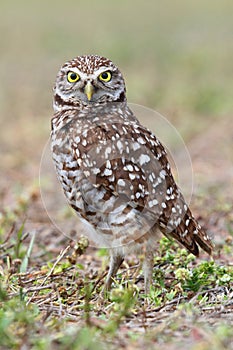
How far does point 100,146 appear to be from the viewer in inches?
174

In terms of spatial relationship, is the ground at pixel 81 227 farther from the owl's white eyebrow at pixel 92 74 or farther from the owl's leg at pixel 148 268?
the owl's white eyebrow at pixel 92 74

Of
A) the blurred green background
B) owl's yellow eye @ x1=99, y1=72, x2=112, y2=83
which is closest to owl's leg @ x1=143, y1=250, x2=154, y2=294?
owl's yellow eye @ x1=99, y1=72, x2=112, y2=83

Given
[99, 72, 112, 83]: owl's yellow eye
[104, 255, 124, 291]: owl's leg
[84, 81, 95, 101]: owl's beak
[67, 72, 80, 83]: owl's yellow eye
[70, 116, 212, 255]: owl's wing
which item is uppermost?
[99, 72, 112, 83]: owl's yellow eye

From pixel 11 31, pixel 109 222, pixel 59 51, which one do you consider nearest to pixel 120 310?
pixel 109 222

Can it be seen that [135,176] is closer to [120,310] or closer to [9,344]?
[120,310]

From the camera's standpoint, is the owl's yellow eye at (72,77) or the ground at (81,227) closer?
the ground at (81,227)

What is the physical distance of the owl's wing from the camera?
14.4 ft

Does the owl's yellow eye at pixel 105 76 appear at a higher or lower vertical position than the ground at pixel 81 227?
higher

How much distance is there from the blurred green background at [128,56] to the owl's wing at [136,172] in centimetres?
465

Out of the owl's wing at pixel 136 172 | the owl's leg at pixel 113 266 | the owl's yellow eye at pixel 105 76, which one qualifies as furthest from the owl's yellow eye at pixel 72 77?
the owl's leg at pixel 113 266

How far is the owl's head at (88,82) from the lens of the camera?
461cm

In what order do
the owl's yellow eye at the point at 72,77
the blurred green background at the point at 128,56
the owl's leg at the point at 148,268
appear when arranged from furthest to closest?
the blurred green background at the point at 128,56 → the owl's yellow eye at the point at 72,77 → the owl's leg at the point at 148,268

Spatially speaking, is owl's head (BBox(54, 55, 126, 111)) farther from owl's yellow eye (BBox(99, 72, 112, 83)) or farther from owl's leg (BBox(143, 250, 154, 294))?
owl's leg (BBox(143, 250, 154, 294))

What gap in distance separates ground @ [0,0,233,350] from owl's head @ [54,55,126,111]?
3.27 ft
